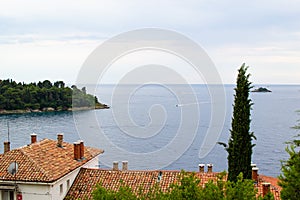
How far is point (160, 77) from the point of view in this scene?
72.5 feet

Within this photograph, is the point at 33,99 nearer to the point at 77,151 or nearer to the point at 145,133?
the point at 145,133

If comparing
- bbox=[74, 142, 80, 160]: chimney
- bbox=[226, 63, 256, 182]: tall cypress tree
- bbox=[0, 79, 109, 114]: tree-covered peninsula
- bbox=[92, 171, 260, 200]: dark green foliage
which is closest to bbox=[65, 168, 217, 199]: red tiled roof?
bbox=[74, 142, 80, 160]: chimney

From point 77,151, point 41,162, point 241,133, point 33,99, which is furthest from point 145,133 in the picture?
point 33,99

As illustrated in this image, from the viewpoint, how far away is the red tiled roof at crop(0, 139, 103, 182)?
2053 cm

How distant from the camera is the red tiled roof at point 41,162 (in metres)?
20.5

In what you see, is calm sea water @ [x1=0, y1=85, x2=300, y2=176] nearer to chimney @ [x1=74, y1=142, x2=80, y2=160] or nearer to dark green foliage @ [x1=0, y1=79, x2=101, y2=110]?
dark green foliage @ [x1=0, y1=79, x2=101, y2=110]

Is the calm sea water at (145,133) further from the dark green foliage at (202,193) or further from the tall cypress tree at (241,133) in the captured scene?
the dark green foliage at (202,193)

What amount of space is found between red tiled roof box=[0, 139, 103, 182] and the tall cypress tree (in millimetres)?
8867

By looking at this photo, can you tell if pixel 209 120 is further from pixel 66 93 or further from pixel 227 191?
pixel 227 191

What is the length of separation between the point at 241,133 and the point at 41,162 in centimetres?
1064

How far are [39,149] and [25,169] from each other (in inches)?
105

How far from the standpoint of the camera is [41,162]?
21.8m

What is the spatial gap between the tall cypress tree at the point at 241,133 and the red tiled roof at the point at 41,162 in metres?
8.87

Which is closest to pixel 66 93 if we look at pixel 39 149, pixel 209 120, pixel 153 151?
pixel 209 120
